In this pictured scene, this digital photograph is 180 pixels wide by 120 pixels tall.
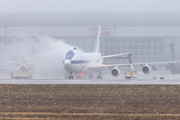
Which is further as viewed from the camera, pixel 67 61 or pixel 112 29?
pixel 112 29

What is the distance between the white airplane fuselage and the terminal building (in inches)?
1510

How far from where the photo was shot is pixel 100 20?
3875 inches

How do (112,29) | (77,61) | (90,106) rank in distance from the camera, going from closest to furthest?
1. (90,106)
2. (77,61)
3. (112,29)

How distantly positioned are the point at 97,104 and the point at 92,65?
3384cm

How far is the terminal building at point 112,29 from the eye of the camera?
9125 cm

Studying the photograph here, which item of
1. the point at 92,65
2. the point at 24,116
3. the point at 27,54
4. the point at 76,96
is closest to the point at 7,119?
the point at 24,116

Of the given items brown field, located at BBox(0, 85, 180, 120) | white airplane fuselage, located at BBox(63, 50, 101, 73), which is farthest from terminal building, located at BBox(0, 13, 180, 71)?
brown field, located at BBox(0, 85, 180, 120)

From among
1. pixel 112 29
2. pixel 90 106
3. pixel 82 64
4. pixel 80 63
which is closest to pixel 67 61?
pixel 80 63

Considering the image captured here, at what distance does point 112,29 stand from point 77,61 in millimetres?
57979

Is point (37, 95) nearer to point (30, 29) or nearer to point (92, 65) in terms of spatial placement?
point (92, 65)

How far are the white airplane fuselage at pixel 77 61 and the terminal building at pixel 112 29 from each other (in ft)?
126

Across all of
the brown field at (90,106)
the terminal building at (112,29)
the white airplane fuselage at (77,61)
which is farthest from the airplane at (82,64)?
the terminal building at (112,29)

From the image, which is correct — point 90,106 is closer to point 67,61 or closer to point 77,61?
point 67,61

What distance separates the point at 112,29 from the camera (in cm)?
10438
